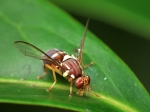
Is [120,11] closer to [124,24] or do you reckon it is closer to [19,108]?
Result: [124,24]

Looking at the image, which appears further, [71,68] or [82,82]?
[71,68]

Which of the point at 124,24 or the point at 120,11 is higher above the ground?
the point at 120,11

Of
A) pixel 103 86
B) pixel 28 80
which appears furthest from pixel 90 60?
pixel 28 80

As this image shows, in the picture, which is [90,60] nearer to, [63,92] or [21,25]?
[63,92]

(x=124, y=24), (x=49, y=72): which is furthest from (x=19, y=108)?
(x=124, y=24)

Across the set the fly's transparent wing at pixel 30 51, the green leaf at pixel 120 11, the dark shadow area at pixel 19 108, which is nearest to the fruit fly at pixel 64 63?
the fly's transparent wing at pixel 30 51

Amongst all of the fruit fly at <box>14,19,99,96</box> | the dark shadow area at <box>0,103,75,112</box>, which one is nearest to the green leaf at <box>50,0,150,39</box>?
the fruit fly at <box>14,19,99,96</box>

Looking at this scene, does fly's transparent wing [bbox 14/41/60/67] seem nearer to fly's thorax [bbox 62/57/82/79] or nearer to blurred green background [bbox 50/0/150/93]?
fly's thorax [bbox 62/57/82/79]

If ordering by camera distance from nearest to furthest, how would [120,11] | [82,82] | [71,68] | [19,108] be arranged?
1. [82,82]
2. [71,68]
3. [19,108]
4. [120,11]
